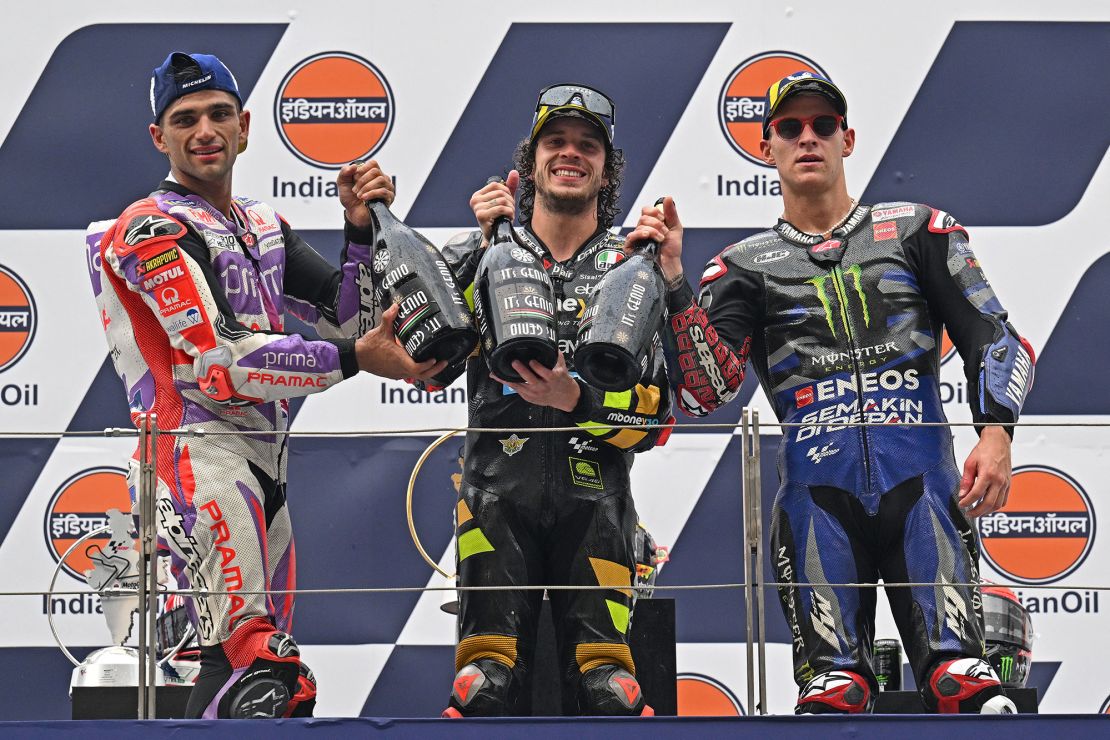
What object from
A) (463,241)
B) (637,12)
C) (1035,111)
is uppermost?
(637,12)

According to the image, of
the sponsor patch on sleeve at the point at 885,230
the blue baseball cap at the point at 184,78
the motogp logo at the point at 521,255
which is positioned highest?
the blue baseball cap at the point at 184,78

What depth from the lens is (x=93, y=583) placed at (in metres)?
3.15

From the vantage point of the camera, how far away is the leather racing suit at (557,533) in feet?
8.60

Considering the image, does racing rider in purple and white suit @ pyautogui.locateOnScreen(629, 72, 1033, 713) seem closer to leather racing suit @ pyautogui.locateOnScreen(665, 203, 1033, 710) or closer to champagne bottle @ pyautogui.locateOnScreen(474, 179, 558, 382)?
leather racing suit @ pyautogui.locateOnScreen(665, 203, 1033, 710)

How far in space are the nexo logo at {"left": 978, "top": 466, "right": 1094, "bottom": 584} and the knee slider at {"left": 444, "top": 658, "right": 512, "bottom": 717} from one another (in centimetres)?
182

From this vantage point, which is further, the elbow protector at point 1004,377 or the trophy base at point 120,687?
the trophy base at point 120,687

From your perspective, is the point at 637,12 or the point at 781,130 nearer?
the point at 781,130

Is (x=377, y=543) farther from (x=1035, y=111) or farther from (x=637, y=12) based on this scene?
(x=1035, y=111)

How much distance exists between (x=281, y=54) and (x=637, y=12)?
2.97 ft

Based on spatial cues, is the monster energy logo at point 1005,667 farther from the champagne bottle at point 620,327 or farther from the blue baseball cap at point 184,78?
the blue baseball cap at point 184,78

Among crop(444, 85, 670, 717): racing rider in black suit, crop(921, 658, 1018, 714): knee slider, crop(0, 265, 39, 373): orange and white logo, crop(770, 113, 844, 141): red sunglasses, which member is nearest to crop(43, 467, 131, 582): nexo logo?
crop(0, 265, 39, 373): orange and white logo

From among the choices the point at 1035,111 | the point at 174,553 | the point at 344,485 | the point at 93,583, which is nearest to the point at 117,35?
the point at 344,485

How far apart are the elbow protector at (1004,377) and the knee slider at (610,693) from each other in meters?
0.70

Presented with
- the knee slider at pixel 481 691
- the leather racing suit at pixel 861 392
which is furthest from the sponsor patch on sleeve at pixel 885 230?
the knee slider at pixel 481 691
